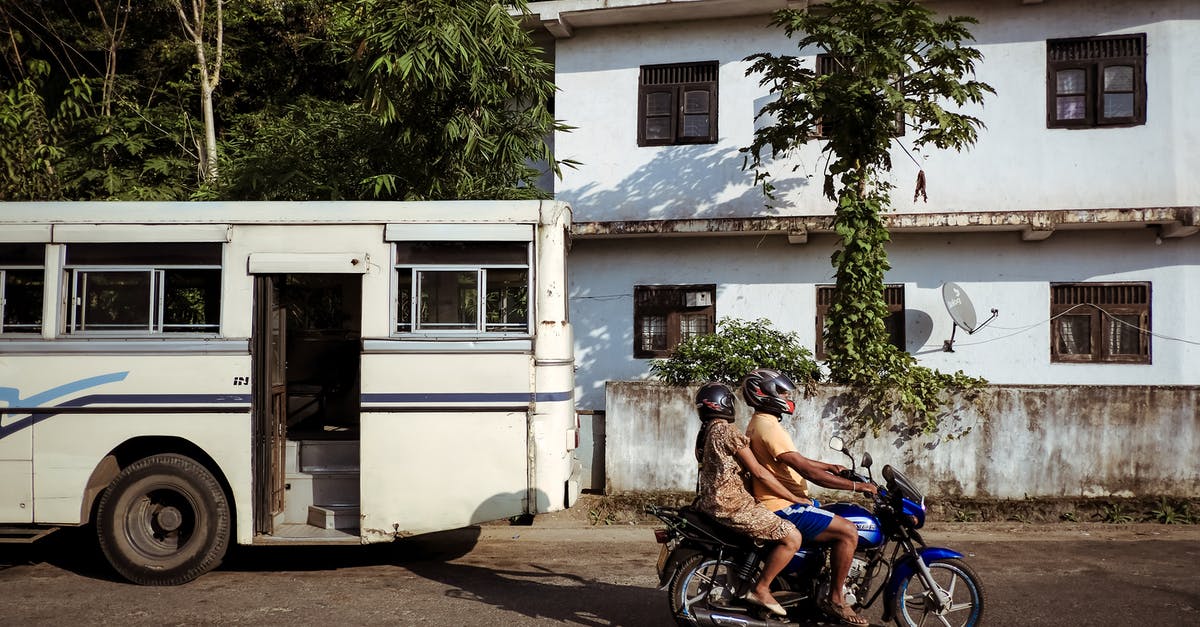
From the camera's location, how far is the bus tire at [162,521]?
7090mm

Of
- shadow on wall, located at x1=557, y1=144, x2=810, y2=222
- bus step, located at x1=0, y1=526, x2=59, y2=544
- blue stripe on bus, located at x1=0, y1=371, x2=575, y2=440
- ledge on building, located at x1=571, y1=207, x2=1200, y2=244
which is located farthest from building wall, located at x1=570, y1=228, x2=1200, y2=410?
bus step, located at x1=0, y1=526, x2=59, y2=544

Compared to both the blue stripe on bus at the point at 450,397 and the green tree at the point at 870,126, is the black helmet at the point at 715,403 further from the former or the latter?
the green tree at the point at 870,126

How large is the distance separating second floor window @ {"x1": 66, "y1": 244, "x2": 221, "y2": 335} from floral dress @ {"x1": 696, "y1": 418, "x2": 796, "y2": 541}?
4.21m

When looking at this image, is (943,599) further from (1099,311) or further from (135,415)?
(1099,311)

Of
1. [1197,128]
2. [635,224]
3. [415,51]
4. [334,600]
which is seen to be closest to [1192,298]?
[1197,128]

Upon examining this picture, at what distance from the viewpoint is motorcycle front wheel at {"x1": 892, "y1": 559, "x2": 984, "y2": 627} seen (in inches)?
209

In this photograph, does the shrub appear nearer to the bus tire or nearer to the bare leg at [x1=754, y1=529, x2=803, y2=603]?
the bare leg at [x1=754, y1=529, x2=803, y2=603]

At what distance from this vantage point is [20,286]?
726 cm

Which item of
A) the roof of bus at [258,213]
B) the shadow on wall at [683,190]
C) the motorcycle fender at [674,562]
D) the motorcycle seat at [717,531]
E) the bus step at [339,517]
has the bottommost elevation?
the bus step at [339,517]

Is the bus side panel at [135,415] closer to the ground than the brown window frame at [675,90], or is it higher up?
closer to the ground

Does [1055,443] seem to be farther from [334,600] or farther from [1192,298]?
[334,600]

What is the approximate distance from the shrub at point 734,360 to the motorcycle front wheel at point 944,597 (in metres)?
4.82

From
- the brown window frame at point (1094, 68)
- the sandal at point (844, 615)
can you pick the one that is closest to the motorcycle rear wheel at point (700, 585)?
the sandal at point (844, 615)

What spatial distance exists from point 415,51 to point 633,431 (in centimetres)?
480
